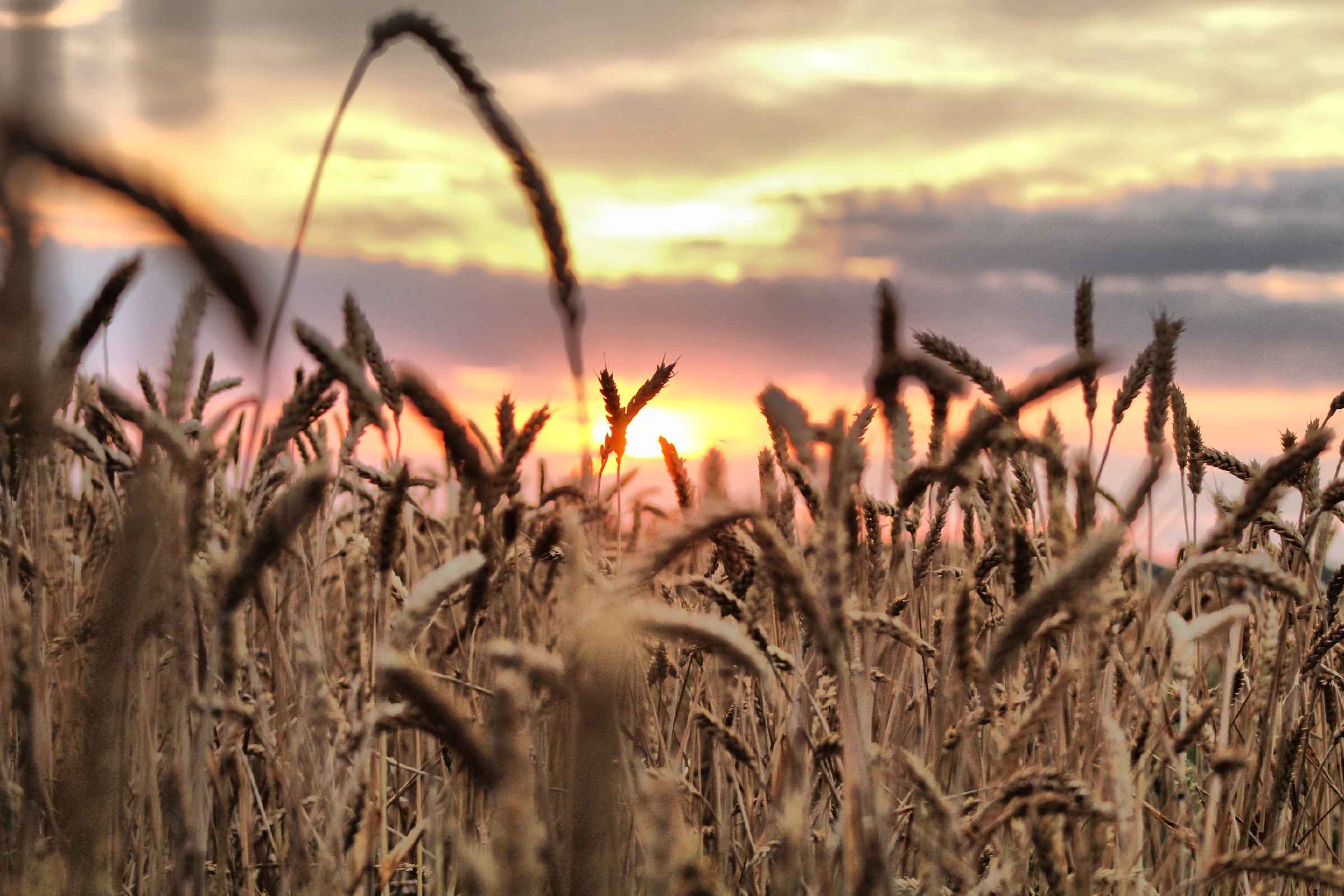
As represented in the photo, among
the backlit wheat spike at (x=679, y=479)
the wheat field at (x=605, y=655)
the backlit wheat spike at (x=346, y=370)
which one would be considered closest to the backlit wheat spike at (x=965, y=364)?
the wheat field at (x=605, y=655)

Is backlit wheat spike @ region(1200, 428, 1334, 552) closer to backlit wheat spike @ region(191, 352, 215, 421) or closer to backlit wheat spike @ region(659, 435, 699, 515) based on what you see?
backlit wheat spike @ region(659, 435, 699, 515)

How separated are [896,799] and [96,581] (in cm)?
183

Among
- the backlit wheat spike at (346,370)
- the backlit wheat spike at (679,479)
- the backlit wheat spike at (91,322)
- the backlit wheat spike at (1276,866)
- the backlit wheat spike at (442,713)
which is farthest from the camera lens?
the backlit wheat spike at (679,479)

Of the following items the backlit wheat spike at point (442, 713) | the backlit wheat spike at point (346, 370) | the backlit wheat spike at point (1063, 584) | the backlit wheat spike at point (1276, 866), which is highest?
the backlit wheat spike at point (346, 370)

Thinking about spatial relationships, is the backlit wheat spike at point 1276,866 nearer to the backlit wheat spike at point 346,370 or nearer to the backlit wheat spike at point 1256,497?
the backlit wheat spike at point 1256,497

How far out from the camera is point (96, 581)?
6.72 ft

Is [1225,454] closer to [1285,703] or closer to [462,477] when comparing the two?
[1285,703]

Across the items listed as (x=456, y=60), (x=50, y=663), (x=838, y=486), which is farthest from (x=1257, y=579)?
(x=50, y=663)

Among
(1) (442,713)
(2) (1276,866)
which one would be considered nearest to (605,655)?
(1) (442,713)

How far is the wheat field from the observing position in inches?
41.6

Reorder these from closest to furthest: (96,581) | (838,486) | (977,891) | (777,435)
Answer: (838,486)
(977,891)
(96,581)
(777,435)

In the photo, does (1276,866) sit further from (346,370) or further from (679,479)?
(346,370)

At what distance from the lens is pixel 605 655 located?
832 mm

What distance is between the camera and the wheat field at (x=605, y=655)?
3.47ft
